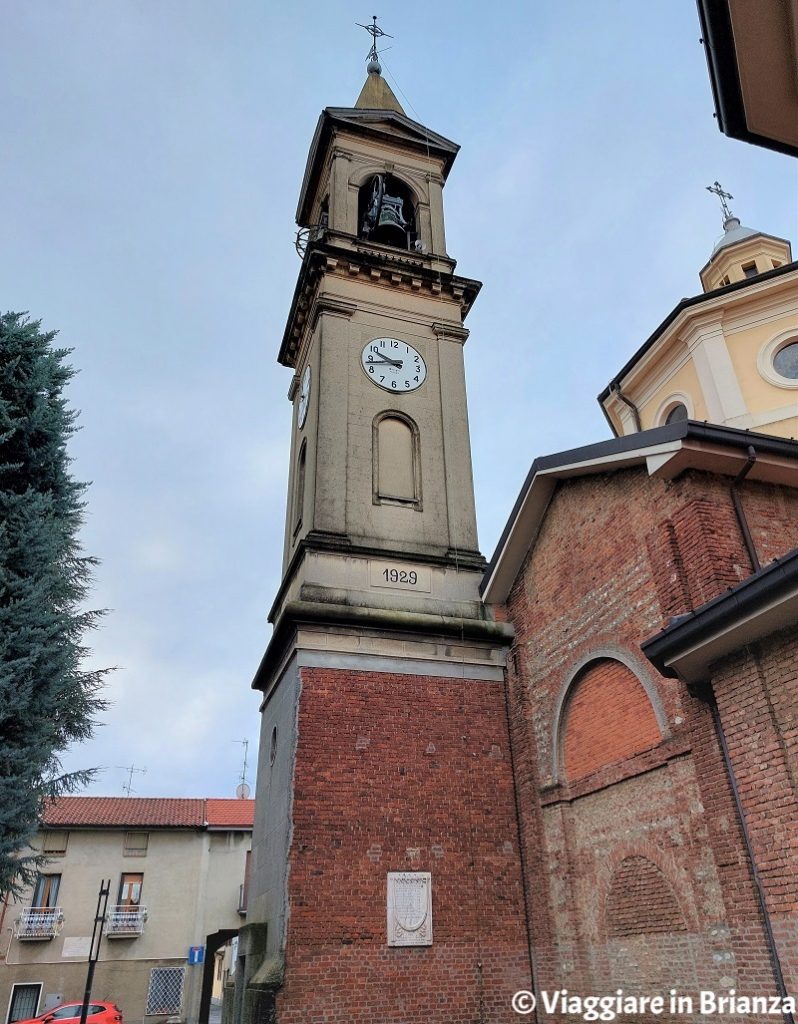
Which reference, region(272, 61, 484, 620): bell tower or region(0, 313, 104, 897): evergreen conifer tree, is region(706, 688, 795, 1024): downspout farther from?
region(0, 313, 104, 897): evergreen conifer tree

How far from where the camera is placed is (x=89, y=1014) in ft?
69.3

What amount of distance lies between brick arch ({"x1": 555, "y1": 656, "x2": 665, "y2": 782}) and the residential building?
18.9 meters

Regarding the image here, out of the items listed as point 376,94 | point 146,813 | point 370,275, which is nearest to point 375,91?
point 376,94

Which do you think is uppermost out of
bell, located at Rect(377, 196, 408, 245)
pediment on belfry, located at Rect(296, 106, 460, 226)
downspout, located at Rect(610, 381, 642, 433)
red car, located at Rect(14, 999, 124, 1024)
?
pediment on belfry, located at Rect(296, 106, 460, 226)

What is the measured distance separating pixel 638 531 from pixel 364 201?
11.6 m

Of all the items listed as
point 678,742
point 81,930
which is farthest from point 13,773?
point 81,930

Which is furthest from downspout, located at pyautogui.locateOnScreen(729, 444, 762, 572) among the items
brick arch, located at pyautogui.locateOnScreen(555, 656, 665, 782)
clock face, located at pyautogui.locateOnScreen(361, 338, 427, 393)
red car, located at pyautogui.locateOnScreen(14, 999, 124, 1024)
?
red car, located at pyautogui.locateOnScreen(14, 999, 124, 1024)

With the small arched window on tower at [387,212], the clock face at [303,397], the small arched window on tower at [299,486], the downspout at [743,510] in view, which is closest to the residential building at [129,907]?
the small arched window on tower at [299,486]

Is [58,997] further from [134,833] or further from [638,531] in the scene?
[638,531]

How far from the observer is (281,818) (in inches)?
408

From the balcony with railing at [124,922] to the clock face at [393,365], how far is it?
2120 centimetres

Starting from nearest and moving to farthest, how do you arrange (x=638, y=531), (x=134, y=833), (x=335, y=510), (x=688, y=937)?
(x=688, y=937), (x=638, y=531), (x=335, y=510), (x=134, y=833)

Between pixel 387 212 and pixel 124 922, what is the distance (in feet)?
78.2

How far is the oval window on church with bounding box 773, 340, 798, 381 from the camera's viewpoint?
14758mm
